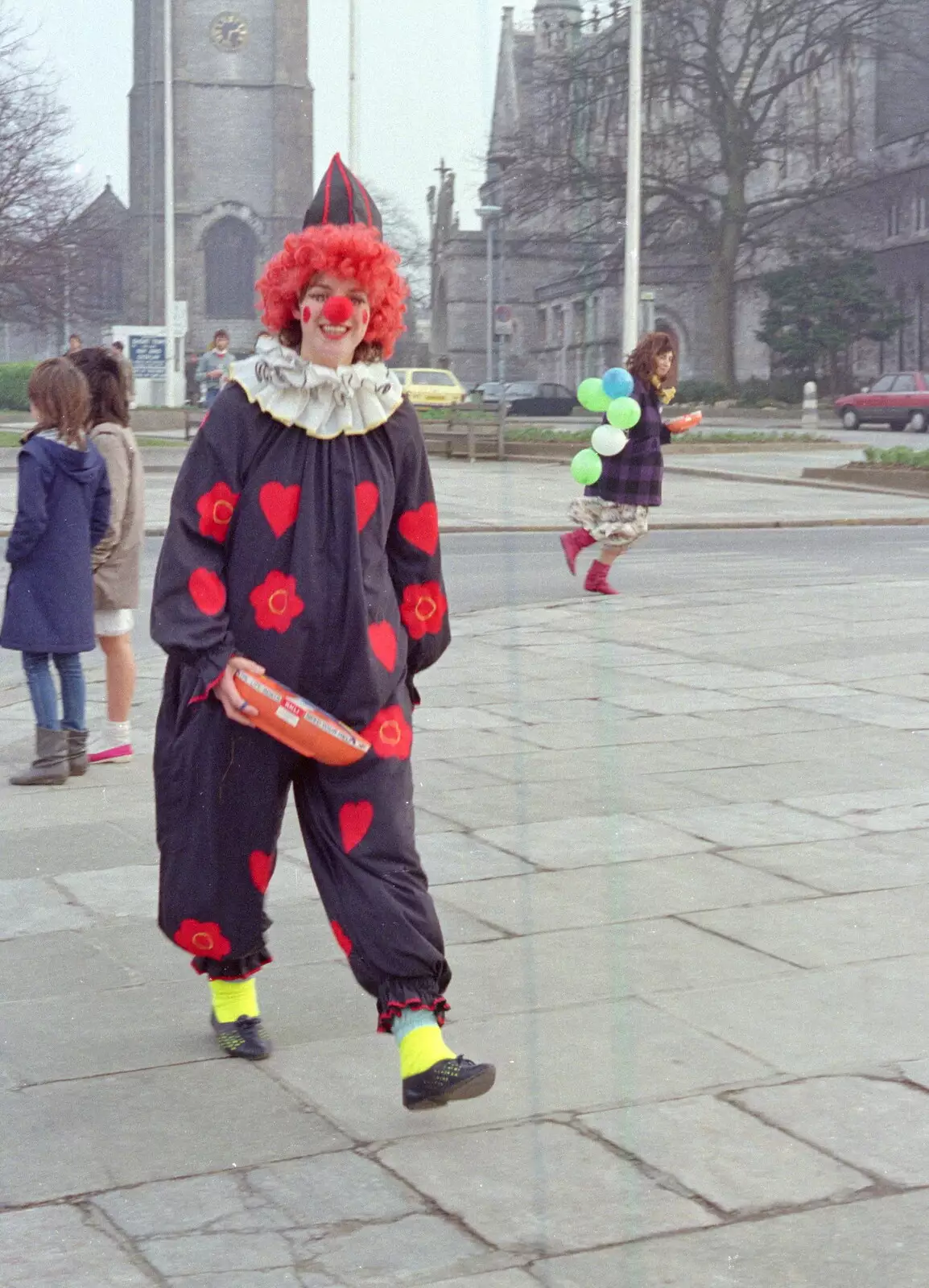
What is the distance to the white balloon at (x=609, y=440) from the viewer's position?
1206 cm

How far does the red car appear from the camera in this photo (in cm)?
4284

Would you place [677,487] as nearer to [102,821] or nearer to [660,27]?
[102,821]

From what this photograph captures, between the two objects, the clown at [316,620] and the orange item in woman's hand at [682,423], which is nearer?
the clown at [316,620]

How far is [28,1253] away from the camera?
119 inches

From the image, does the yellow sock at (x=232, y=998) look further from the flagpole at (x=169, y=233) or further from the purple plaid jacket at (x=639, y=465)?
the flagpole at (x=169, y=233)

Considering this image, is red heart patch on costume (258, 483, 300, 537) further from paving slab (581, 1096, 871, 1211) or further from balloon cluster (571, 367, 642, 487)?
balloon cluster (571, 367, 642, 487)

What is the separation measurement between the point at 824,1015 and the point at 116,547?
3935mm

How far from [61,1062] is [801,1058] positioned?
4.97 feet

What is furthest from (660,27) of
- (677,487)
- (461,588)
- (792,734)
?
(792,734)

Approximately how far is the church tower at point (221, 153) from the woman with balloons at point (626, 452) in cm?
7270

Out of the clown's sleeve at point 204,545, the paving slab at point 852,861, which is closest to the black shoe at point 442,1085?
the clown's sleeve at point 204,545

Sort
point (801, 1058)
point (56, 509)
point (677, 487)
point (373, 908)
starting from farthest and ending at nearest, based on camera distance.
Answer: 1. point (677, 487)
2. point (56, 509)
3. point (801, 1058)
4. point (373, 908)

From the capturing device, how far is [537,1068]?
154 inches

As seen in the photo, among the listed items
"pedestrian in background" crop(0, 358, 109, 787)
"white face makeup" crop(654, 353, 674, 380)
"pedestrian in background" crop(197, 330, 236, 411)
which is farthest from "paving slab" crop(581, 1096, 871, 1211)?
"pedestrian in background" crop(197, 330, 236, 411)
